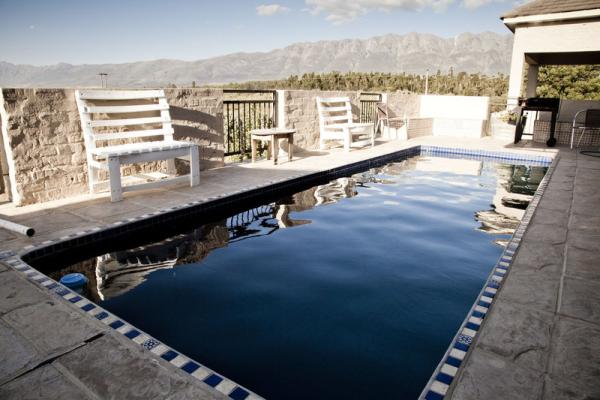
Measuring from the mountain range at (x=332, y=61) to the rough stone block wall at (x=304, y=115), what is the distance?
139800mm

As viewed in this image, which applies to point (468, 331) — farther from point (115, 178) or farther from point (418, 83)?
point (418, 83)

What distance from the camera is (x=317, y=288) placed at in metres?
2.80

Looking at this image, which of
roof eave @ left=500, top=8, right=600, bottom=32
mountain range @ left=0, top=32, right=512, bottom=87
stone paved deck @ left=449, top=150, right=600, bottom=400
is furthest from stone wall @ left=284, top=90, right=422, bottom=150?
mountain range @ left=0, top=32, right=512, bottom=87

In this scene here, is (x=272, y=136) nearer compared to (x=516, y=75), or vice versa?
(x=272, y=136)

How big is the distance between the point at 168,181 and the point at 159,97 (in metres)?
1.11

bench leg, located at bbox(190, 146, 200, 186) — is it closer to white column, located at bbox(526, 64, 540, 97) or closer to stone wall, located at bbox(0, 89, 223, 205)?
stone wall, located at bbox(0, 89, 223, 205)

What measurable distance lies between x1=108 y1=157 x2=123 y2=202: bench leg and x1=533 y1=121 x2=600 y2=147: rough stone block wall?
9322 millimetres

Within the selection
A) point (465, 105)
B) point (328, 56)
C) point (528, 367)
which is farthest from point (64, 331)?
point (328, 56)

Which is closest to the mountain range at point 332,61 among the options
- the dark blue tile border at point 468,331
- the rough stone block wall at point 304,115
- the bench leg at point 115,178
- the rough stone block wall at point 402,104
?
the rough stone block wall at point 402,104

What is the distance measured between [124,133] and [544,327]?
13.8ft

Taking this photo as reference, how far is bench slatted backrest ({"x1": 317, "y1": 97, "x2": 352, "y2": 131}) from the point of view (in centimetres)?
776

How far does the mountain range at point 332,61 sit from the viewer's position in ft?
496

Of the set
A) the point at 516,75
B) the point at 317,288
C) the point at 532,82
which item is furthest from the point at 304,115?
the point at 532,82

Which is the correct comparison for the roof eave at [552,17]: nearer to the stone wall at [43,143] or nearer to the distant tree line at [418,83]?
the stone wall at [43,143]
